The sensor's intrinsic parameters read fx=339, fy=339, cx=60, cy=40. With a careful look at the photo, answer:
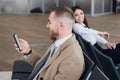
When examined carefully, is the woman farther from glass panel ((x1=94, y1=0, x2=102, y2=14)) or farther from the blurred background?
glass panel ((x1=94, y1=0, x2=102, y2=14))

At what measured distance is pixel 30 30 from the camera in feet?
37.9

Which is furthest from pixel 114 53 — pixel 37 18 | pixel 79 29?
pixel 37 18

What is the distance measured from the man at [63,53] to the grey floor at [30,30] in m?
3.59

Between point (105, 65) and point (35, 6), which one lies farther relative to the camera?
point (35, 6)

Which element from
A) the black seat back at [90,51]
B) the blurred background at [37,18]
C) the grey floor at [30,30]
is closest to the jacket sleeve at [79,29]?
the black seat back at [90,51]

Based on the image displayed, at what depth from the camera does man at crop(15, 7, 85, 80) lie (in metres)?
2.45

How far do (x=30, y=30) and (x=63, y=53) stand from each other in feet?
29.7

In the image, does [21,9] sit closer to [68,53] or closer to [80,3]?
[80,3]

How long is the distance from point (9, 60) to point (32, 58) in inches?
155

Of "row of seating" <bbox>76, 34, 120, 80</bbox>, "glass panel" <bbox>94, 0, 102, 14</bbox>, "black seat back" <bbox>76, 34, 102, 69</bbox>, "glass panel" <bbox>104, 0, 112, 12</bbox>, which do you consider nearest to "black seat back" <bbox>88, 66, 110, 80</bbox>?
"row of seating" <bbox>76, 34, 120, 80</bbox>

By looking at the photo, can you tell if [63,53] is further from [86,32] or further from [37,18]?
[37,18]

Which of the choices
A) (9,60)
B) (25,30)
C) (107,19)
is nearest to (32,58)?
(9,60)

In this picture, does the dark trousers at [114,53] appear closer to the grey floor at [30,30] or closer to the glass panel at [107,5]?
the grey floor at [30,30]

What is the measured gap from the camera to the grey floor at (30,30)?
7.52m
